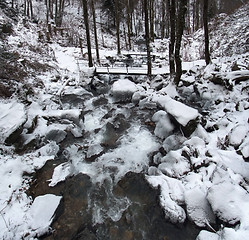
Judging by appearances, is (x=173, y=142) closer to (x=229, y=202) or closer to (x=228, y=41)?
(x=229, y=202)

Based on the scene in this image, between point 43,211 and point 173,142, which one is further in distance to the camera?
point 173,142

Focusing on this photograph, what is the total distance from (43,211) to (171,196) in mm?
3260

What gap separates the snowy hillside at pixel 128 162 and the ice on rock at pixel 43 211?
0.08 feet

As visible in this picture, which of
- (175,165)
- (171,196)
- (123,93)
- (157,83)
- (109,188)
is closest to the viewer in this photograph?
(171,196)

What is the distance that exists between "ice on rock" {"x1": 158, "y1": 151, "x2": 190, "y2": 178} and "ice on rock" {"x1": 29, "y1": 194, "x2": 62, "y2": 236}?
10.4 ft

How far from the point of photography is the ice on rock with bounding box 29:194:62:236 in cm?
427

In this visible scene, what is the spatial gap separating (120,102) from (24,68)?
687 centimetres

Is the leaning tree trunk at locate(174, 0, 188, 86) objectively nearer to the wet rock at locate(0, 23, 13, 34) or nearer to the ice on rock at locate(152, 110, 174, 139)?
the ice on rock at locate(152, 110, 174, 139)

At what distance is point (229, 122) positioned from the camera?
273 inches

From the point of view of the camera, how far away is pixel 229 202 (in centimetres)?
402

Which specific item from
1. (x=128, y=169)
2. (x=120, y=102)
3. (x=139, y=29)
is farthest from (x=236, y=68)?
(x=139, y=29)

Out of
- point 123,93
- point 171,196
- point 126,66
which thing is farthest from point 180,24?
point 171,196

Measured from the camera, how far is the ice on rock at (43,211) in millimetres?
4273

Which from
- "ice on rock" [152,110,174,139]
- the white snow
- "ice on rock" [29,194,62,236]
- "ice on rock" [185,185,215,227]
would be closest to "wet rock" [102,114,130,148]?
"ice on rock" [152,110,174,139]
